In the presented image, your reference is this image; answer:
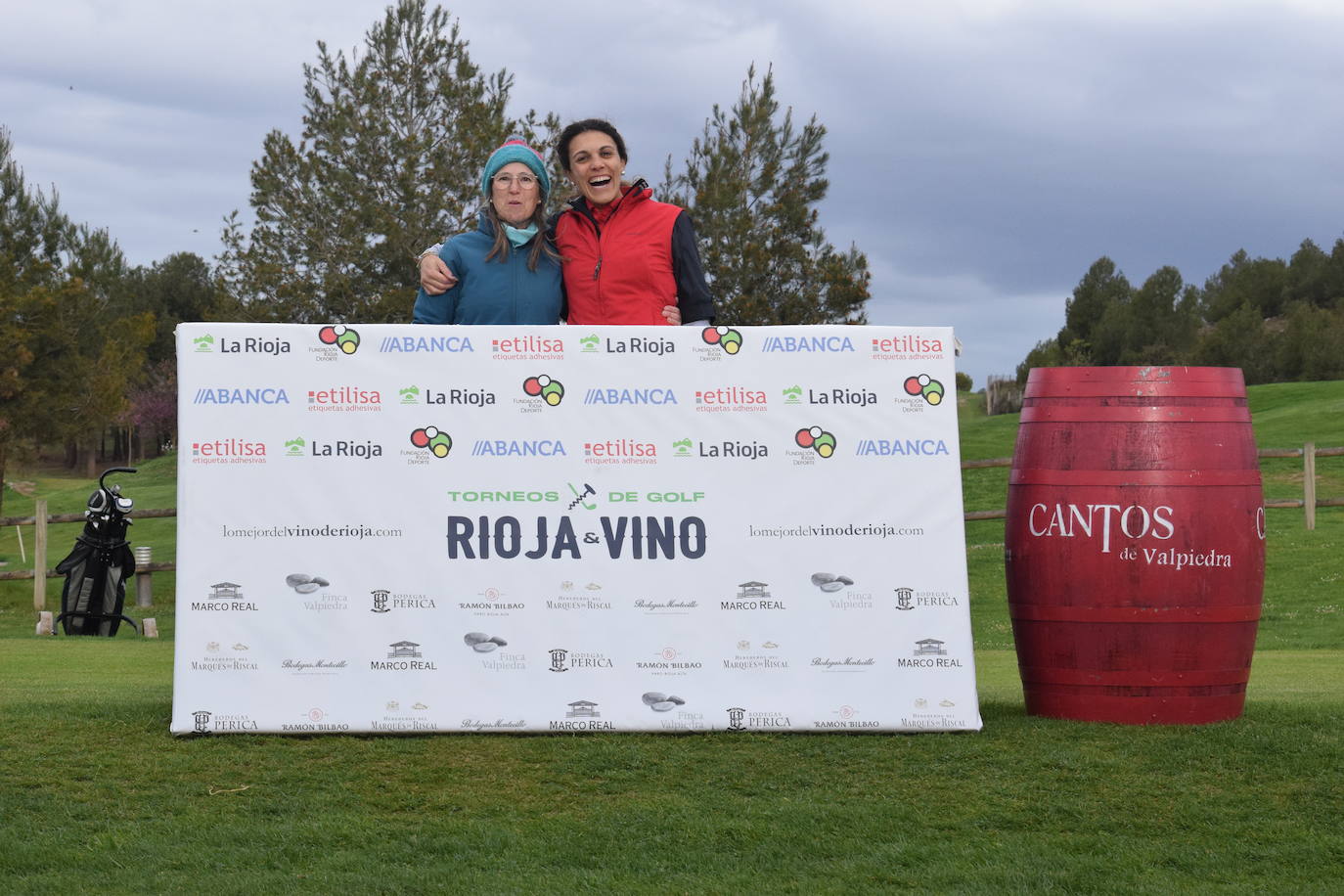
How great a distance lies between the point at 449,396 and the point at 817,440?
135 centimetres

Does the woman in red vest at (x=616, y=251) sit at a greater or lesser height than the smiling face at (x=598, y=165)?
lesser

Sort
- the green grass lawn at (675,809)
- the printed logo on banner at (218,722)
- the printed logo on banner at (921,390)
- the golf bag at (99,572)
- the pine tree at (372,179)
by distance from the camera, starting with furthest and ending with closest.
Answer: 1. the pine tree at (372,179)
2. the golf bag at (99,572)
3. the printed logo on banner at (921,390)
4. the printed logo on banner at (218,722)
5. the green grass lawn at (675,809)

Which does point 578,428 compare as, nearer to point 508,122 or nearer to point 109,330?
point 508,122

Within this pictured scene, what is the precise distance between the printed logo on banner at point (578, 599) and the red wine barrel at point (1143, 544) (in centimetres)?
161

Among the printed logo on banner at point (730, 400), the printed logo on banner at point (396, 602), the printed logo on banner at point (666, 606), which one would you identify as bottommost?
the printed logo on banner at point (666, 606)

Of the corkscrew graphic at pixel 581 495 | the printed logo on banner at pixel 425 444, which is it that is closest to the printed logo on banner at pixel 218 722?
the printed logo on banner at pixel 425 444

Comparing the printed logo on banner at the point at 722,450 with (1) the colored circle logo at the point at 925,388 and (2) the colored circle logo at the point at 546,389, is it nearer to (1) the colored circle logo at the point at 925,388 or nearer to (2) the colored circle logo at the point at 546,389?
(2) the colored circle logo at the point at 546,389

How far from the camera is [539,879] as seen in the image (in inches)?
141

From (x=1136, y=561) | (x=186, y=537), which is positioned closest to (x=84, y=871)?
(x=186, y=537)

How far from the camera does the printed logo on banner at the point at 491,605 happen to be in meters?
5.02

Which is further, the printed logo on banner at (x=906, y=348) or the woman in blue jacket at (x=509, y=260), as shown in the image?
the woman in blue jacket at (x=509, y=260)

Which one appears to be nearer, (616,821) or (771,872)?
(771,872)

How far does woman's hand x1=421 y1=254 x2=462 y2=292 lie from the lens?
5332 millimetres

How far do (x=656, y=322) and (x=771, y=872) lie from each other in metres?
2.33
